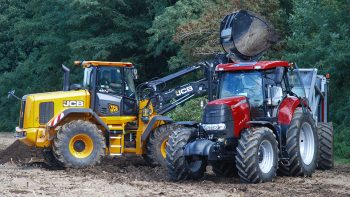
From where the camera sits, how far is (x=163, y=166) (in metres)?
16.7

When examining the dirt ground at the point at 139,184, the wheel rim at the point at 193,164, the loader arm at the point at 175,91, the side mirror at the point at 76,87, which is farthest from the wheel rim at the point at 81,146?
the wheel rim at the point at 193,164

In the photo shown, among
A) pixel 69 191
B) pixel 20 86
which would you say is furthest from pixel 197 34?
pixel 20 86

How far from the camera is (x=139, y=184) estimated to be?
42.6 ft

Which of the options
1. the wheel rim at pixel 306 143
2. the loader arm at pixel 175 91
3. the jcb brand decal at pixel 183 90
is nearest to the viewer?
the wheel rim at pixel 306 143

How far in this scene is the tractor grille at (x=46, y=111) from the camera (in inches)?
666

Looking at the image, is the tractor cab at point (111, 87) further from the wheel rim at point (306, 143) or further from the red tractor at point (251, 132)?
the wheel rim at point (306, 143)

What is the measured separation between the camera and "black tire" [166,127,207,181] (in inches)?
526

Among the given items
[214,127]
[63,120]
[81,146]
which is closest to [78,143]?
[81,146]

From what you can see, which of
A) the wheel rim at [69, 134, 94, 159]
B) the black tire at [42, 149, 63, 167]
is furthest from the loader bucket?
the black tire at [42, 149, 63, 167]

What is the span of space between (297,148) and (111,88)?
5.93m

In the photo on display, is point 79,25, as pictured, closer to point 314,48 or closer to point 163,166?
point 314,48

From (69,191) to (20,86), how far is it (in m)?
35.4

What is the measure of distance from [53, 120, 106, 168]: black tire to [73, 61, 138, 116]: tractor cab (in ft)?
2.93

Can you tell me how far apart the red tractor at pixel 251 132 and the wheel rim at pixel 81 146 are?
3.45 metres
